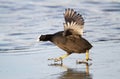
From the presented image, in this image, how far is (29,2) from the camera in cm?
1700

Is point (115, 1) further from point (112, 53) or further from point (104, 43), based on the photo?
point (112, 53)

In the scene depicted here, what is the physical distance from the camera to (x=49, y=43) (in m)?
11.0

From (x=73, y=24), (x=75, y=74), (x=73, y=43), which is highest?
(x=73, y=24)

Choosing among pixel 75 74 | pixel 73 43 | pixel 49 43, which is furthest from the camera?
pixel 49 43

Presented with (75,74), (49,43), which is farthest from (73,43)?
(49,43)

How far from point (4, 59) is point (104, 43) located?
251cm

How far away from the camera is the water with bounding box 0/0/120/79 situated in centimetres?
820

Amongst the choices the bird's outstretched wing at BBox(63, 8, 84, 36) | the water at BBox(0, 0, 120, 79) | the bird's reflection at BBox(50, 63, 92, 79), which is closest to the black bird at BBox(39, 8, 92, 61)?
the bird's outstretched wing at BBox(63, 8, 84, 36)

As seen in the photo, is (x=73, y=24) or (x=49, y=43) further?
(x=49, y=43)

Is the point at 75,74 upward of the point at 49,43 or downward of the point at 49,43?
downward

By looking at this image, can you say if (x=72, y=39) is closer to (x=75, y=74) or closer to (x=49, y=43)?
(x=75, y=74)

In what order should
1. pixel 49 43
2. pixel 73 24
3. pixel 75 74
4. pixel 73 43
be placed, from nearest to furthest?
pixel 75 74
pixel 73 43
pixel 73 24
pixel 49 43

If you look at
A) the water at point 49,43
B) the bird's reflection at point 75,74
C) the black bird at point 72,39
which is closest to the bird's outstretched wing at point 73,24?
the black bird at point 72,39

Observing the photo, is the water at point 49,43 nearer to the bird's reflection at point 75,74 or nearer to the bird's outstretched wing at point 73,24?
the bird's reflection at point 75,74
